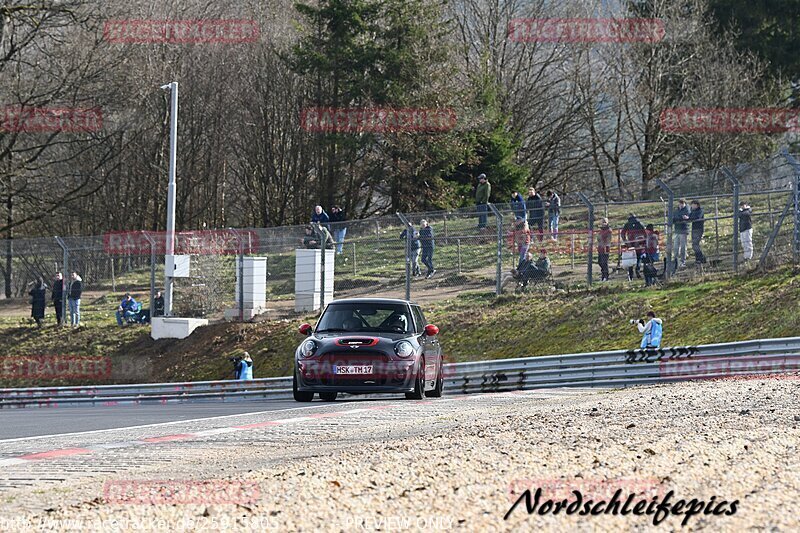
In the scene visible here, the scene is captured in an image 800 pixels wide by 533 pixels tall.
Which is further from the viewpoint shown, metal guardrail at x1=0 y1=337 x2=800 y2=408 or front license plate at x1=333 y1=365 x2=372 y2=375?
metal guardrail at x1=0 y1=337 x2=800 y2=408

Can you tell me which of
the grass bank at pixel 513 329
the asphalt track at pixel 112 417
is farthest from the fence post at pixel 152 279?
the asphalt track at pixel 112 417

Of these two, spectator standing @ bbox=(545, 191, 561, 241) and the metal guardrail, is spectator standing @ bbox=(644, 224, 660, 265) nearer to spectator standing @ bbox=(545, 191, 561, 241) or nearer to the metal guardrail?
spectator standing @ bbox=(545, 191, 561, 241)

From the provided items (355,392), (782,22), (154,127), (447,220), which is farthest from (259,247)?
(782,22)

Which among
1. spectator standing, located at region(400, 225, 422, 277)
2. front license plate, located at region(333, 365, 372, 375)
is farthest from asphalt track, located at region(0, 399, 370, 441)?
spectator standing, located at region(400, 225, 422, 277)

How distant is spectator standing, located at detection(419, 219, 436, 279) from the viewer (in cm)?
3275

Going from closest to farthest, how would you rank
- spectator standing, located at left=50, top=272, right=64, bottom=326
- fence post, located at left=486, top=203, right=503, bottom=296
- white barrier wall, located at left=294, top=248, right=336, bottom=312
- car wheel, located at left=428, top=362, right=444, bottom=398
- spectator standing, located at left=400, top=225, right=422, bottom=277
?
car wheel, located at left=428, top=362, right=444, bottom=398 → fence post, located at left=486, top=203, right=503, bottom=296 → spectator standing, located at left=400, top=225, right=422, bottom=277 → white barrier wall, located at left=294, top=248, right=336, bottom=312 → spectator standing, located at left=50, top=272, right=64, bottom=326

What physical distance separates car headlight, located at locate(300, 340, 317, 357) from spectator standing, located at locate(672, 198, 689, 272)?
13972 mm

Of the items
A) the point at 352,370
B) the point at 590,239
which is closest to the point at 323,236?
the point at 590,239

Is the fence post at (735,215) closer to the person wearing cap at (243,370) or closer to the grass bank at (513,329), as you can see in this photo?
the grass bank at (513,329)

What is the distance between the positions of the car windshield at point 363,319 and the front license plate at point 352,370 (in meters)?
0.77

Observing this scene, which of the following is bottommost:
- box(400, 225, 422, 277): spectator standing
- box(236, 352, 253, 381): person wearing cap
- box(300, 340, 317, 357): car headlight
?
box(236, 352, 253, 381): person wearing cap

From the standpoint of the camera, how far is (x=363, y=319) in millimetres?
19031

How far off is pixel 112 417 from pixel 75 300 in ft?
64.9

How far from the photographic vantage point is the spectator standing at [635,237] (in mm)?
31156
